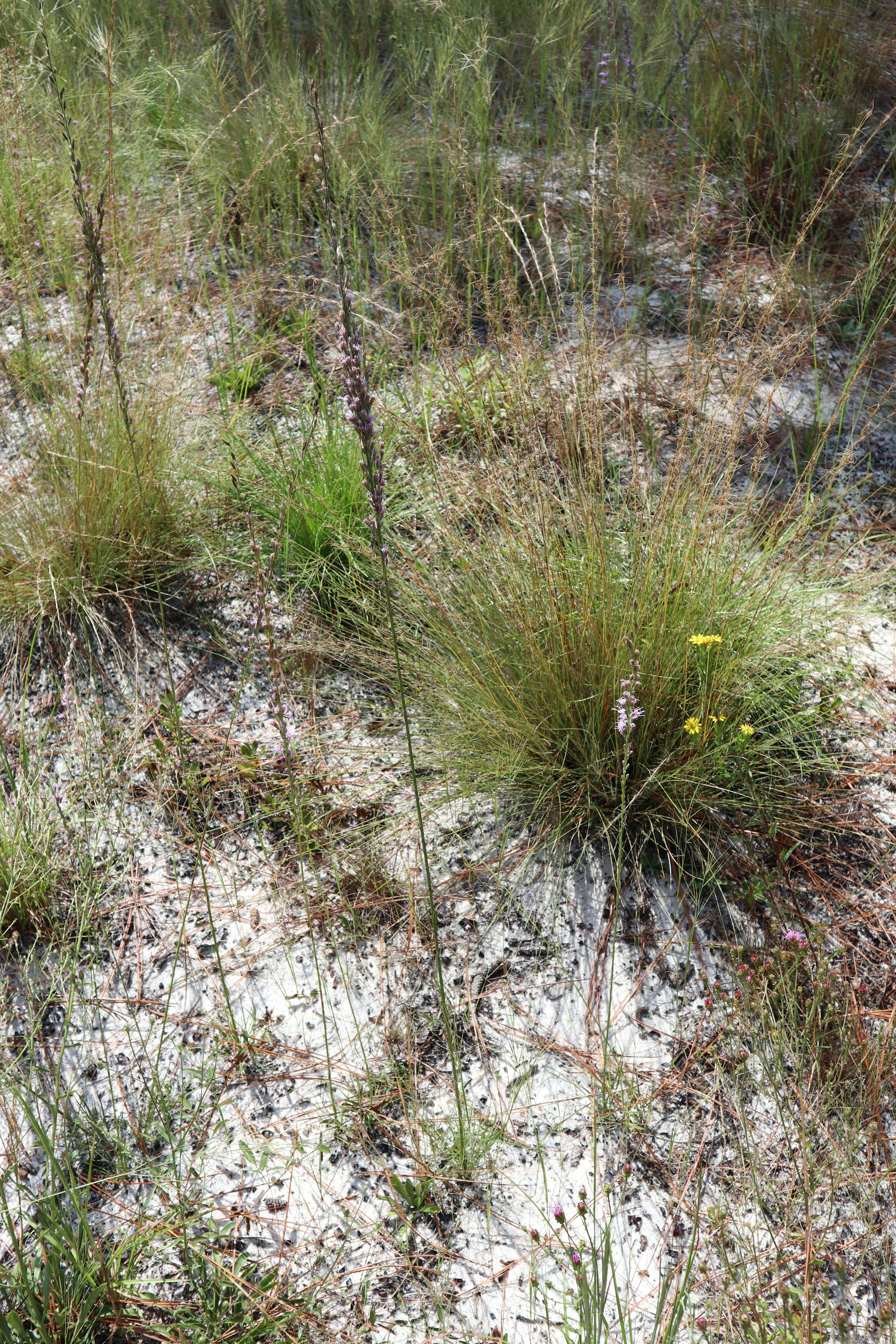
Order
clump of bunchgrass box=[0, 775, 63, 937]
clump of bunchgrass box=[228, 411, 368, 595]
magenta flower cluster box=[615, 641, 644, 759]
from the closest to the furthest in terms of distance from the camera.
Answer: magenta flower cluster box=[615, 641, 644, 759], clump of bunchgrass box=[0, 775, 63, 937], clump of bunchgrass box=[228, 411, 368, 595]

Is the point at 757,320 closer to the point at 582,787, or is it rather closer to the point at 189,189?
the point at 582,787

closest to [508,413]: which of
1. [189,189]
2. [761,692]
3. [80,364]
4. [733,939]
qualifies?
[761,692]

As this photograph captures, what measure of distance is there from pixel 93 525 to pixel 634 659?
1.68 meters

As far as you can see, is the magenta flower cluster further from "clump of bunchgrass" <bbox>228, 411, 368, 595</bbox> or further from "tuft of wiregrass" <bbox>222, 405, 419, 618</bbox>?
"clump of bunchgrass" <bbox>228, 411, 368, 595</bbox>

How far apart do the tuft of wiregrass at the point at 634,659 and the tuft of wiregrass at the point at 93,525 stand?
0.91m

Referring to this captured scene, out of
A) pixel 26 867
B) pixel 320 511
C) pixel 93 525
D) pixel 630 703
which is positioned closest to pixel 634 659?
pixel 630 703

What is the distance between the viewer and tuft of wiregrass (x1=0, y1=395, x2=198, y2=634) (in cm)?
267

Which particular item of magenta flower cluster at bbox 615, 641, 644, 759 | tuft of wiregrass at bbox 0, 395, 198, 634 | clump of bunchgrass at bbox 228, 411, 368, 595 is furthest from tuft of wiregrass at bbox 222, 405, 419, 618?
magenta flower cluster at bbox 615, 641, 644, 759

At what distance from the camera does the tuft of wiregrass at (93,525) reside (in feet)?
8.77

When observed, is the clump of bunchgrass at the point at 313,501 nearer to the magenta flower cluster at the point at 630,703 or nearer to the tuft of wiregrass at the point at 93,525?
the tuft of wiregrass at the point at 93,525

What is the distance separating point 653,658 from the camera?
220cm

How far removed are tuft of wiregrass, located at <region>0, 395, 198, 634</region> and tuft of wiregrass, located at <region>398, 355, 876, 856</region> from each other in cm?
91

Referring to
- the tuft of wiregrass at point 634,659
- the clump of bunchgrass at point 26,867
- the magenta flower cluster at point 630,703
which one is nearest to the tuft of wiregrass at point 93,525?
the clump of bunchgrass at point 26,867

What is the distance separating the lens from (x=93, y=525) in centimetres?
270
